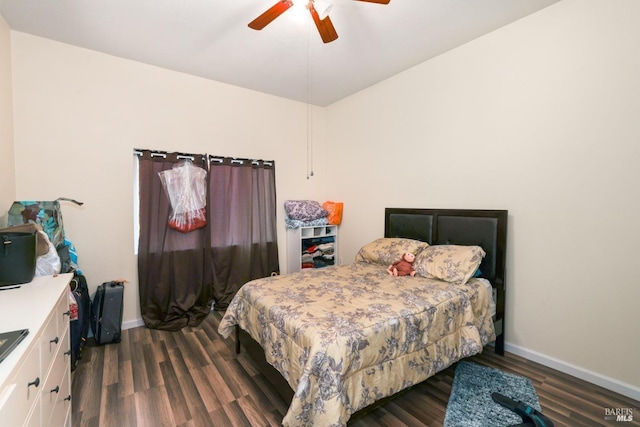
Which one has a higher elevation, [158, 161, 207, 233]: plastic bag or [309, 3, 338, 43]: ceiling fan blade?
[309, 3, 338, 43]: ceiling fan blade

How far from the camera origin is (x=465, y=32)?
2.52 metres

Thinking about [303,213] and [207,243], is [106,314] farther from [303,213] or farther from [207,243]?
[303,213]

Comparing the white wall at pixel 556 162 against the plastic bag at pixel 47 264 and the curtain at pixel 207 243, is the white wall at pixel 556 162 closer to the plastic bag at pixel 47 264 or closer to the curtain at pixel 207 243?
the curtain at pixel 207 243

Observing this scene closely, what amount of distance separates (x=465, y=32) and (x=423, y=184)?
1446 millimetres

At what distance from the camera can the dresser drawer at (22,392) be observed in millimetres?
754

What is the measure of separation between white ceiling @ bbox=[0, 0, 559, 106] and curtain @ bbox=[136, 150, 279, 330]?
41.1 inches

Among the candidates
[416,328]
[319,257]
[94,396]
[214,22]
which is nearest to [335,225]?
[319,257]

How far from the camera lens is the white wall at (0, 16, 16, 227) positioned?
2170mm

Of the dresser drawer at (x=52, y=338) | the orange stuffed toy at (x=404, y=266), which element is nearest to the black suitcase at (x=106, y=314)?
the dresser drawer at (x=52, y=338)

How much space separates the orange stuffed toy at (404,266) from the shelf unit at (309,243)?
5.19 feet

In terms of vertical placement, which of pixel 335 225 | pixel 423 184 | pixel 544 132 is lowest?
pixel 335 225

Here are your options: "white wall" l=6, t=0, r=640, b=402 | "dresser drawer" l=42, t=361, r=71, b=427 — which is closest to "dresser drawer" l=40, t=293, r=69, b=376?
"dresser drawer" l=42, t=361, r=71, b=427

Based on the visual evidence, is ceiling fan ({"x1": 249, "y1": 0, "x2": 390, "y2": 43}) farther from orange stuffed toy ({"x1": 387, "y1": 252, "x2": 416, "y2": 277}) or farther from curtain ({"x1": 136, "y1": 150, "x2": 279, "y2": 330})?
orange stuffed toy ({"x1": 387, "y1": 252, "x2": 416, "y2": 277})

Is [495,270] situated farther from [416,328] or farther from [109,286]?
[109,286]
